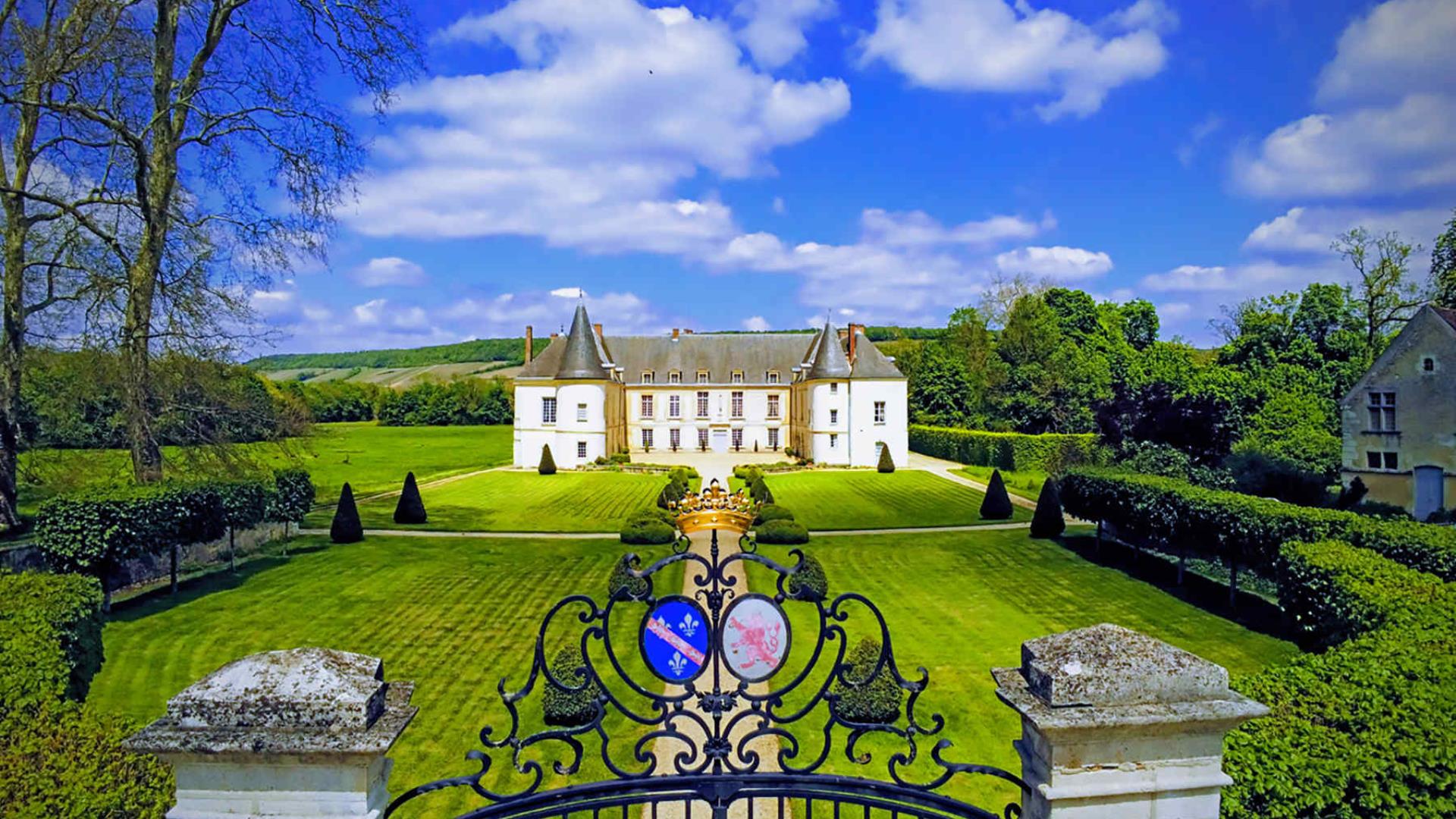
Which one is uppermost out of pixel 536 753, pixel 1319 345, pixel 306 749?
pixel 1319 345

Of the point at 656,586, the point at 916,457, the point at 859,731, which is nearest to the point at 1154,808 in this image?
the point at 859,731

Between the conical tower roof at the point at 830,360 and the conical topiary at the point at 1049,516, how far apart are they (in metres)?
21.6

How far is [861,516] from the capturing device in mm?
27312

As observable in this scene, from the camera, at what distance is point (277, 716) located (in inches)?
105

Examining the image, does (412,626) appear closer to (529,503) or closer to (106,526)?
(106,526)

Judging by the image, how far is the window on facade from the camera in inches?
928

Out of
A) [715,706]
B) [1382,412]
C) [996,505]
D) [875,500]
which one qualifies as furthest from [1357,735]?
[875,500]

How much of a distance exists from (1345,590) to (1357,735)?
587 cm

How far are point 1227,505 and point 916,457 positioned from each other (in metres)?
35.1

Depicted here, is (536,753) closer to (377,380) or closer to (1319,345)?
(1319,345)

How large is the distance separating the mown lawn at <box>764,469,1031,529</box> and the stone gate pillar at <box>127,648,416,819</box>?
22.9 metres

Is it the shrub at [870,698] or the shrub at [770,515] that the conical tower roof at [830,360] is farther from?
the shrub at [870,698]

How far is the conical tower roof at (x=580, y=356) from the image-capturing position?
146 feet

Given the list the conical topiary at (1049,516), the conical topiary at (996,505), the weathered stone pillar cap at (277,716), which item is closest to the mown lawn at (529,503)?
the conical topiary at (996,505)
